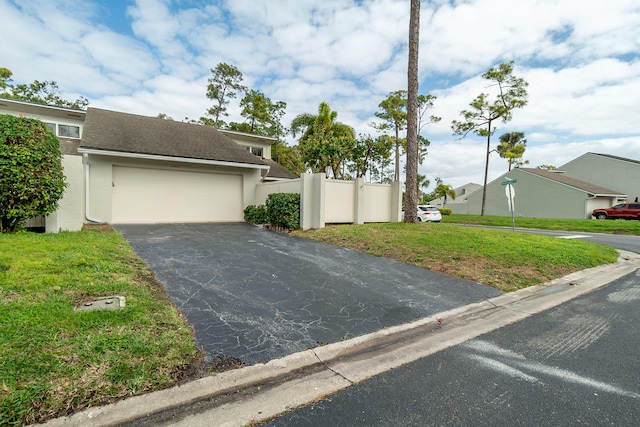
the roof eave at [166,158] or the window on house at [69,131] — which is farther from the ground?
the window on house at [69,131]

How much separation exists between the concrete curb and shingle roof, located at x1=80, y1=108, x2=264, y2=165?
35.7ft

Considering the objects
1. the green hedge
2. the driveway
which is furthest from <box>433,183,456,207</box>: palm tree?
the driveway

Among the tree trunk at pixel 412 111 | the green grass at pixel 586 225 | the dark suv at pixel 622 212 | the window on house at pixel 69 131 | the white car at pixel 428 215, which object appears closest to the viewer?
the tree trunk at pixel 412 111

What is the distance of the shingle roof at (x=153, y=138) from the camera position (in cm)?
1109

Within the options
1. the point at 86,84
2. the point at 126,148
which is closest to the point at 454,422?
the point at 126,148

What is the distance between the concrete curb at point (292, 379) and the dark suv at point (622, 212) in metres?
28.3

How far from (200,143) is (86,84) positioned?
844 centimetres

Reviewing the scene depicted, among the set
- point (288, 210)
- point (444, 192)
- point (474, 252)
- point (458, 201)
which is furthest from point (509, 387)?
point (444, 192)

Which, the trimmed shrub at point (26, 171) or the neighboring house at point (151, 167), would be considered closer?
the trimmed shrub at point (26, 171)

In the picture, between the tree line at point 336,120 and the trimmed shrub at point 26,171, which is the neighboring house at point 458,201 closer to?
the tree line at point 336,120

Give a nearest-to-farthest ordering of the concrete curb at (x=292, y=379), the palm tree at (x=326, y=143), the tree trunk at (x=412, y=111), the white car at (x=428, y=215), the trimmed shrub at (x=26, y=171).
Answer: the concrete curb at (x=292, y=379)
the trimmed shrub at (x=26, y=171)
the tree trunk at (x=412, y=111)
the palm tree at (x=326, y=143)
the white car at (x=428, y=215)

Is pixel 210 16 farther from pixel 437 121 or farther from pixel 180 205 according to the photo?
pixel 437 121

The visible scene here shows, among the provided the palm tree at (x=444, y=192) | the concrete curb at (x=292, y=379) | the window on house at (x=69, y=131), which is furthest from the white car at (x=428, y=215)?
the palm tree at (x=444, y=192)

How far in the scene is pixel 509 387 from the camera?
247cm
